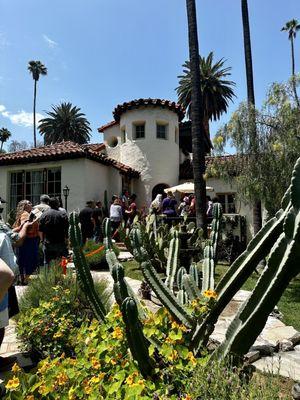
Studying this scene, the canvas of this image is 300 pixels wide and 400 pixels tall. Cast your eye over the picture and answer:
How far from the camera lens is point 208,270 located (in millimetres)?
3613

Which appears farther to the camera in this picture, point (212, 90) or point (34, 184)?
point (212, 90)

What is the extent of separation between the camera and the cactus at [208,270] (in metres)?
3.44

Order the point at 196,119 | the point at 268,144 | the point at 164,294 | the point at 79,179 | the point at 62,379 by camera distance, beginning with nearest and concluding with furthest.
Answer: the point at 62,379 < the point at 164,294 < the point at 268,144 < the point at 196,119 < the point at 79,179

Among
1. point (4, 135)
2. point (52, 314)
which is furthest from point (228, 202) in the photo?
point (4, 135)

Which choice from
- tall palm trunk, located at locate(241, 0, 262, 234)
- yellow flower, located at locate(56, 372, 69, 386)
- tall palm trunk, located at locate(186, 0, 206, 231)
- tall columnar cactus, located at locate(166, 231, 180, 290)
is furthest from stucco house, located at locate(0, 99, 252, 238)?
yellow flower, located at locate(56, 372, 69, 386)

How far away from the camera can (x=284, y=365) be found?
3.54 m

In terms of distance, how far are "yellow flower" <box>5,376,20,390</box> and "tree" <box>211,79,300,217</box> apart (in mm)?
7336

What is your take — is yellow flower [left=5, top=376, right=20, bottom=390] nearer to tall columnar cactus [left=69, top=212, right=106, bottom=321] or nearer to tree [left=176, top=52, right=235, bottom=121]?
tall columnar cactus [left=69, top=212, right=106, bottom=321]

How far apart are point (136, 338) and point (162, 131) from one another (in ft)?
57.7

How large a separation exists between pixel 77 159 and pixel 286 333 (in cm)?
1278

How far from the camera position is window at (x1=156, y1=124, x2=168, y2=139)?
62.3 ft

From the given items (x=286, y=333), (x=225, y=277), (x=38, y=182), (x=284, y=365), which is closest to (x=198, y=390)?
(x=225, y=277)

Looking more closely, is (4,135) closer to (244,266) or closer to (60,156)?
(60,156)

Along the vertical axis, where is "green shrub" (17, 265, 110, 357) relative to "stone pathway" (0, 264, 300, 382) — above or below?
above
